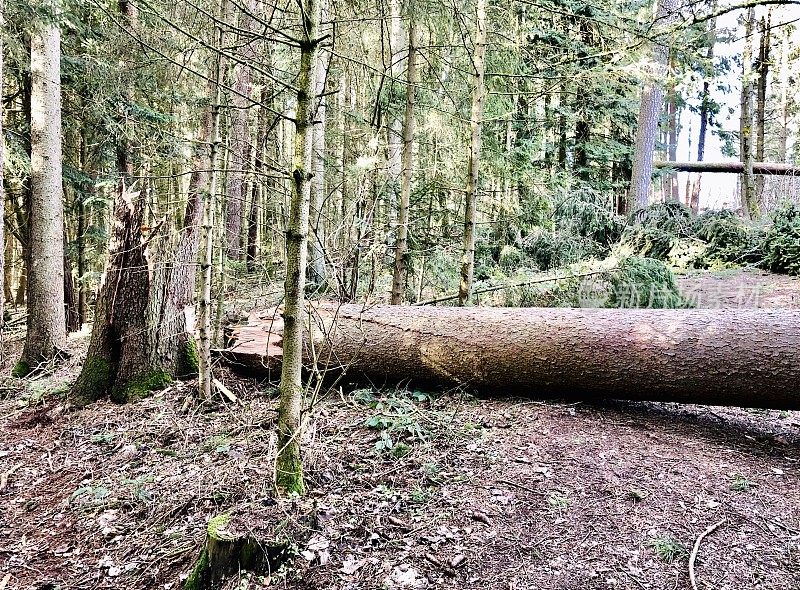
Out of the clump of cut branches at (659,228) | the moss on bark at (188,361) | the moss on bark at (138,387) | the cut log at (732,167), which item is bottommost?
the moss on bark at (138,387)

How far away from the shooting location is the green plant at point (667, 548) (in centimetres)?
275

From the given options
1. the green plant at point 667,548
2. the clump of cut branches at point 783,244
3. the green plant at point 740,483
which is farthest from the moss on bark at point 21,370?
the clump of cut branches at point 783,244

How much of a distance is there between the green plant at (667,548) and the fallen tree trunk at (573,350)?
1.62 meters

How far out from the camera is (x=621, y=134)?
601 inches

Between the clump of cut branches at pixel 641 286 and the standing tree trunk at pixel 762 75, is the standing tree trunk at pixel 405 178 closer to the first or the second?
the clump of cut branches at pixel 641 286

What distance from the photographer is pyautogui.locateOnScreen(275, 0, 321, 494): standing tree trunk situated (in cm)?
277

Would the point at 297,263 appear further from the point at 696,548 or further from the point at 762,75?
the point at 762,75

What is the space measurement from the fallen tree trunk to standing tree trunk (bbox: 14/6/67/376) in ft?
13.3

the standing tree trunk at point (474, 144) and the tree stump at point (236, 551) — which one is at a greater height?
the standing tree trunk at point (474, 144)

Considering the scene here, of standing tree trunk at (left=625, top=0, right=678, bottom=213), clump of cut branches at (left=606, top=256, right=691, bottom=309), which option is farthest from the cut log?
clump of cut branches at (left=606, top=256, right=691, bottom=309)

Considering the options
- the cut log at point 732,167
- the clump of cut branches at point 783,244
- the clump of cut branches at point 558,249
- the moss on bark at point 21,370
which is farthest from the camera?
the cut log at point 732,167

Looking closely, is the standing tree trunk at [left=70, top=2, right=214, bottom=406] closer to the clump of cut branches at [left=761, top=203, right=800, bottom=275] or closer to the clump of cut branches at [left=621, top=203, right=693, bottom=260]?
the clump of cut branches at [left=621, top=203, right=693, bottom=260]

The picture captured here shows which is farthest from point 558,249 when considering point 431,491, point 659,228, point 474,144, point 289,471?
point 289,471

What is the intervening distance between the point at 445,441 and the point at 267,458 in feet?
4.56
